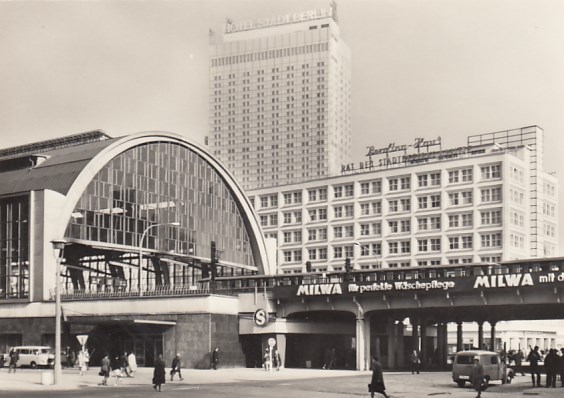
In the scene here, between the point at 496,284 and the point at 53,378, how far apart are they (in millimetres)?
31823

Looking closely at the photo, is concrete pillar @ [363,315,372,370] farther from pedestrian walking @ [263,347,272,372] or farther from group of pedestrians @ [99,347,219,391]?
group of pedestrians @ [99,347,219,391]

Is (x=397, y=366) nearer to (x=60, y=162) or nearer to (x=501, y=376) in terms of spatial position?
(x=501, y=376)

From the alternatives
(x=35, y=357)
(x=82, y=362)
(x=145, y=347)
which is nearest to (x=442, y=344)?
(x=145, y=347)

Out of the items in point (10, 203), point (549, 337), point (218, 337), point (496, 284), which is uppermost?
point (10, 203)

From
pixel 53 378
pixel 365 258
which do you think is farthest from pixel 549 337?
pixel 53 378

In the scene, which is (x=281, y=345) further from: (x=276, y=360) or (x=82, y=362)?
(x=82, y=362)

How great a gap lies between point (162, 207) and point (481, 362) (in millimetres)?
48878

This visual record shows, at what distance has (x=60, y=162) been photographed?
83125 millimetres

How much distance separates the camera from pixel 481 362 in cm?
4519

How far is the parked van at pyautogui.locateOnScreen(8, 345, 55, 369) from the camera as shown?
2483 inches

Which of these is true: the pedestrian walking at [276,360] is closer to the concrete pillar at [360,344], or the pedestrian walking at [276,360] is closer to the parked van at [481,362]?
the concrete pillar at [360,344]

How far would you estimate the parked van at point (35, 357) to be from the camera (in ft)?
207

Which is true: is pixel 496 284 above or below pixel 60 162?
below

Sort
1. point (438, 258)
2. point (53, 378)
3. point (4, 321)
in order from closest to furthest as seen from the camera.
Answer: point (53, 378)
point (4, 321)
point (438, 258)
